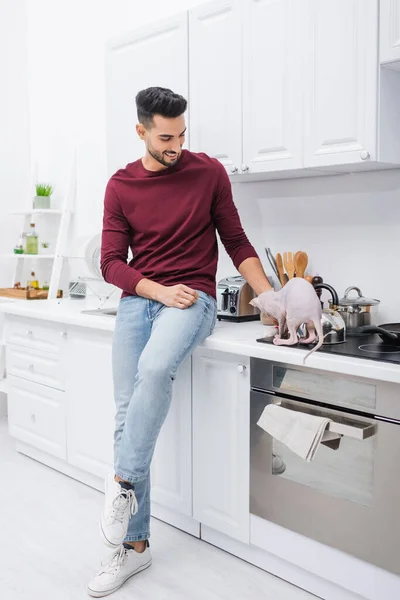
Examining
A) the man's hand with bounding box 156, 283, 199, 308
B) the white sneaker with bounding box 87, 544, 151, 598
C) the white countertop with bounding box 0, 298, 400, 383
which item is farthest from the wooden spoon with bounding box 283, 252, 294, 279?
the white sneaker with bounding box 87, 544, 151, 598

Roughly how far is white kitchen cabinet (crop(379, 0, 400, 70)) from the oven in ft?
3.20

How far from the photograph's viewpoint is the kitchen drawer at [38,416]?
304 centimetres

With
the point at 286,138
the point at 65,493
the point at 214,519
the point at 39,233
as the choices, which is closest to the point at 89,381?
the point at 65,493

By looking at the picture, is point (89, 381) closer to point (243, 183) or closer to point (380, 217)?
point (243, 183)

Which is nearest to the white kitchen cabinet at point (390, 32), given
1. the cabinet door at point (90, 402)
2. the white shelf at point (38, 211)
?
the cabinet door at point (90, 402)

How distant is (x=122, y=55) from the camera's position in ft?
9.62

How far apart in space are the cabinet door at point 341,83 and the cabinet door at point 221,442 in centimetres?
77

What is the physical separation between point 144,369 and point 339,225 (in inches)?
40.1

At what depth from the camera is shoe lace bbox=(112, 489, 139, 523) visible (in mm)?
2016

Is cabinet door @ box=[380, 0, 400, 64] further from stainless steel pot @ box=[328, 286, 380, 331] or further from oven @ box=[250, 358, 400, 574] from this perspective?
oven @ box=[250, 358, 400, 574]

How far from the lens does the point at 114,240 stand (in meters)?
2.30

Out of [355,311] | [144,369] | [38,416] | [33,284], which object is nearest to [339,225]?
[355,311]

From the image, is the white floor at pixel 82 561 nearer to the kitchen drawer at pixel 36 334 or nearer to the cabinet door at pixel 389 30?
the kitchen drawer at pixel 36 334

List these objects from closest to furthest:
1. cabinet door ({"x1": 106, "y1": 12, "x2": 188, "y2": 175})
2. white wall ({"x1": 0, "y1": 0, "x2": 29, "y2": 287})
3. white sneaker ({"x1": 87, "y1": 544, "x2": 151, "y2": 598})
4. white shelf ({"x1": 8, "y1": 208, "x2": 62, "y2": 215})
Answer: white sneaker ({"x1": 87, "y1": 544, "x2": 151, "y2": 598}) → cabinet door ({"x1": 106, "y1": 12, "x2": 188, "y2": 175}) → white shelf ({"x1": 8, "y1": 208, "x2": 62, "y2": 215}) → white wall ({"x1": 0, "y1": 0, "x2": 29, "y2": 287})
